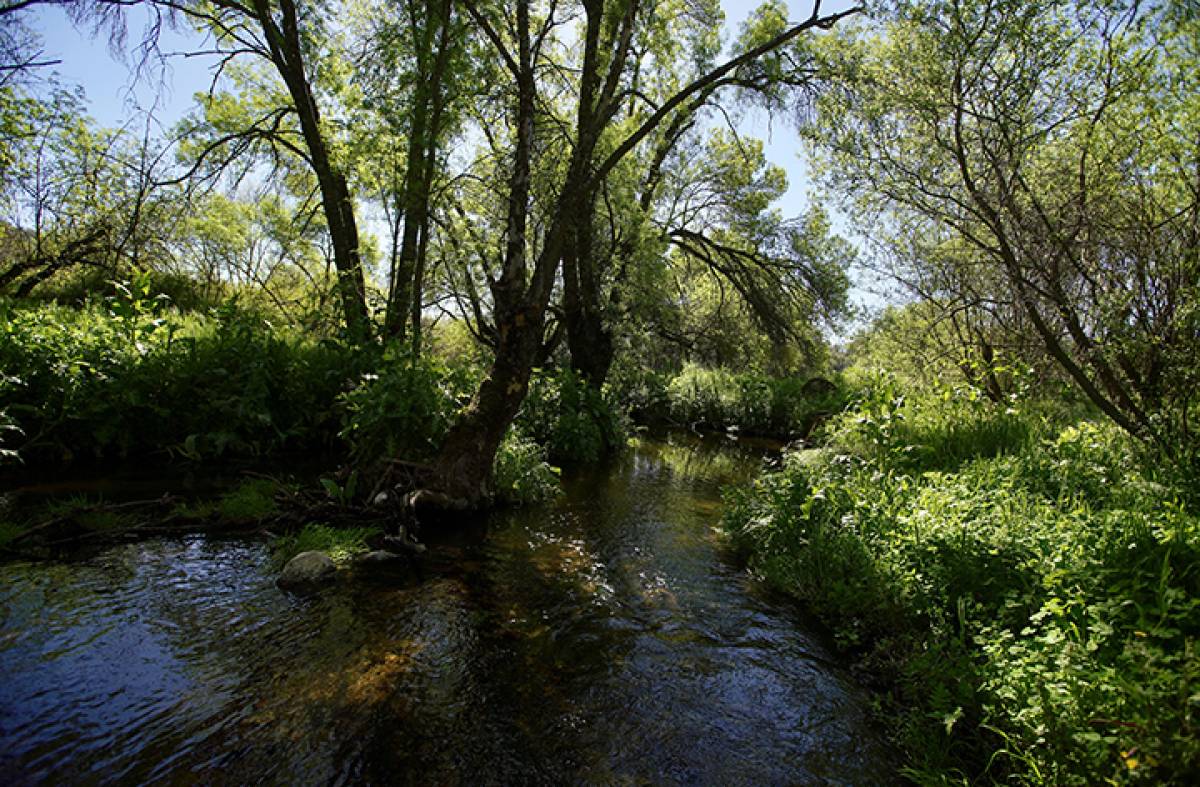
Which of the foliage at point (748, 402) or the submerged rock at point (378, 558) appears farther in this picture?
the foliage at point (748, 402)

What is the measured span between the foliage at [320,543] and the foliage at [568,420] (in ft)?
16.0

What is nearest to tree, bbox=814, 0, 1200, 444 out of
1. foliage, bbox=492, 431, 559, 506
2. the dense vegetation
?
the dense vegetation

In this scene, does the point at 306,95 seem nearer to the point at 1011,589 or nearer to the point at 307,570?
the point at 307,570

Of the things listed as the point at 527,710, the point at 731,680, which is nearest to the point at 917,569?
the point at 731,680

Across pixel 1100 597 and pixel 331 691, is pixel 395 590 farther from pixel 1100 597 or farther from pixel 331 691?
pixel 1100 597

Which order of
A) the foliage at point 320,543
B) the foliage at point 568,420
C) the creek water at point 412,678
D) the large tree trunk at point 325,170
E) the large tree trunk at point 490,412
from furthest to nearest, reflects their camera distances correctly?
the foliage at point 568,420, the large tree trunk at point 325,170, the large tree trunk at point 490,412, the foliage at point 320,543, the creek water at point 412,678

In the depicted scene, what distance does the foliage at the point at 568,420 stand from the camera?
11.2 m

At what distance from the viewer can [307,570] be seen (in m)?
4.73

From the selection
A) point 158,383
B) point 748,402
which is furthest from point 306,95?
point 748,402

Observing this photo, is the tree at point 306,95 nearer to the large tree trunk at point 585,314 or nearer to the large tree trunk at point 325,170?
the large tree trunk at point 325,170

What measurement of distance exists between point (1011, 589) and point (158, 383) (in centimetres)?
939

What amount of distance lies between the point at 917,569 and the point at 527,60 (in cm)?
681

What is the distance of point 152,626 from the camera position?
3.77 m

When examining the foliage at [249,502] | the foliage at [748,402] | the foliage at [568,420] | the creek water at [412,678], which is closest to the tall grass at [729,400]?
the foliage at [748,402]
